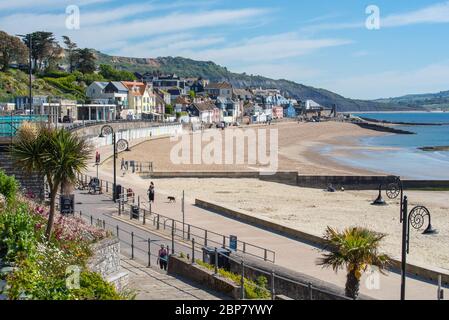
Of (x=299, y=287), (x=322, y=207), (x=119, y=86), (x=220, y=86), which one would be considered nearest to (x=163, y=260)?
(x=299, y=287)

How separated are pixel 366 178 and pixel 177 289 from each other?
3265cm

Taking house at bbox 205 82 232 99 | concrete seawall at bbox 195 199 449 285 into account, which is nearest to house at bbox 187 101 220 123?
house at bbox 205 82 232 99

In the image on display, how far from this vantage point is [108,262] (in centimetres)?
1284

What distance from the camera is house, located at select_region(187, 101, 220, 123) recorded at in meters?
131

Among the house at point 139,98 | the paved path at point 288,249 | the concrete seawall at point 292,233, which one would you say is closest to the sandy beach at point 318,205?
the concrete seawall at point 292,233

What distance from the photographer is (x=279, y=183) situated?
142ft

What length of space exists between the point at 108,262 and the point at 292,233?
11.6 m

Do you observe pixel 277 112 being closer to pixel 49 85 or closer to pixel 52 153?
pixel 49 85

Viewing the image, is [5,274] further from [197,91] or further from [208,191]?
[197,91]

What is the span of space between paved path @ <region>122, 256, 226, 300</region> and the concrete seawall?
288 inches

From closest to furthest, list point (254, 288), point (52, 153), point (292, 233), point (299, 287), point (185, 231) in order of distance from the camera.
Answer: point (254, 288) < point (299, 287) < point (52, 153) < point (185, 231) < point (292, 233)

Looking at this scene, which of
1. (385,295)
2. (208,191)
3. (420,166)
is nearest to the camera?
(385,295)

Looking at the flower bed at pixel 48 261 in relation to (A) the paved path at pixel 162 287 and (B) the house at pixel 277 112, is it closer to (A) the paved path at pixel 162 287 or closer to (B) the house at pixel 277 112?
(A) the paved path at pixel 162 287
